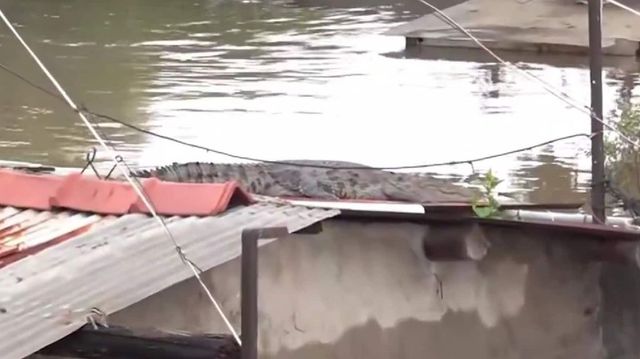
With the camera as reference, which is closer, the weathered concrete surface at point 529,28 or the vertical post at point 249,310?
the vertical post at point 249,310

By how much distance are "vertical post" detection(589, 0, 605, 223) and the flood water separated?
10.9ft

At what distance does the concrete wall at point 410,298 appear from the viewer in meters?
4.31

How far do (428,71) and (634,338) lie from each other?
859cm

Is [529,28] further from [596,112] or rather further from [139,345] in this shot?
[139,345]

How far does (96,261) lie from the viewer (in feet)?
11.6

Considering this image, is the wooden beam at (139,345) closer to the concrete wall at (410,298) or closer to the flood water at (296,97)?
the concrete wall at (410,298)

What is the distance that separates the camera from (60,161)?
9219 mm

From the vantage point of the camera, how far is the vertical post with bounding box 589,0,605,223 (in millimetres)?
4695

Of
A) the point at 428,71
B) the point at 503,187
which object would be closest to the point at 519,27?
the point at 428,71

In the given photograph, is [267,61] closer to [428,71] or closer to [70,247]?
[428,71]

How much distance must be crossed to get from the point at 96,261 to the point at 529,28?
11.5m

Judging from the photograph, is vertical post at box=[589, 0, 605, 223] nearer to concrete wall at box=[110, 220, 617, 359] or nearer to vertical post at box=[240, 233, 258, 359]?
concrete wall at box=[110, 220, 617, 359]

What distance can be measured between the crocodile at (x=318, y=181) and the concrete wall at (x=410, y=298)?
14.5 inches

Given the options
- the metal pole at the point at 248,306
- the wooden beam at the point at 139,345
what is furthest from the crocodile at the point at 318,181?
the metal pole at the point at 248,306
